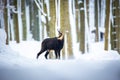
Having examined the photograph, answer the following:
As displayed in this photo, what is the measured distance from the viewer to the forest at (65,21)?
4.84 metres

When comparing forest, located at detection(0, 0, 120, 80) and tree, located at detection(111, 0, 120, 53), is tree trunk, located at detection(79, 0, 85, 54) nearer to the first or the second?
forest, located at detection(0, 0, 120, 80)

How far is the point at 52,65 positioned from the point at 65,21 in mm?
567

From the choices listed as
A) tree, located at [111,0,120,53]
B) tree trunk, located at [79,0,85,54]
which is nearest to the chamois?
tree trunk, located at [79,0,85,54]

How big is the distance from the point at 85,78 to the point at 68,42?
0.48m

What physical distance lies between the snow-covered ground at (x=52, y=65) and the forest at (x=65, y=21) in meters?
0.07

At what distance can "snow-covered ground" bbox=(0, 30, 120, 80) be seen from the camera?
15.4ft

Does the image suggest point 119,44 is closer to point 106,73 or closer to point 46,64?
point 106,73

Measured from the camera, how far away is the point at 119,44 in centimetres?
491

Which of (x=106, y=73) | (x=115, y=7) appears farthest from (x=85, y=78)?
(x=115, y=7)

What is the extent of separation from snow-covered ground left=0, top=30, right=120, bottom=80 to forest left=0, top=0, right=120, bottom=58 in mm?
73

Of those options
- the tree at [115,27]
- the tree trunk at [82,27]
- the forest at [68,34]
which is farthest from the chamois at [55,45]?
the tree at [115,27]

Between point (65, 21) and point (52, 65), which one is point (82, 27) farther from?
point (52, 65)

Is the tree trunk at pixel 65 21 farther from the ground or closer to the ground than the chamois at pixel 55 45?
farther from the ground

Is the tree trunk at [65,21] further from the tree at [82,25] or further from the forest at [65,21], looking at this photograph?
the tree at [82,25]
